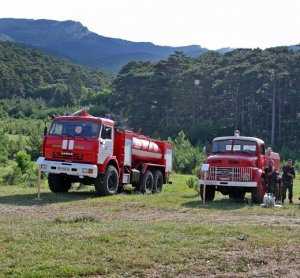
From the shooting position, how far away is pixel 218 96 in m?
80.8

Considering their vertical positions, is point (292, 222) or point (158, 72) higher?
point (158, 72)

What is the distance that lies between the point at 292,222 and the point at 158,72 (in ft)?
242

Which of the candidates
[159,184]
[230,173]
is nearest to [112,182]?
[159,184]

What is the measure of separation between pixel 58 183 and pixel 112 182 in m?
1.88

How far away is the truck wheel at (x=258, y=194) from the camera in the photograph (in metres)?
19.6

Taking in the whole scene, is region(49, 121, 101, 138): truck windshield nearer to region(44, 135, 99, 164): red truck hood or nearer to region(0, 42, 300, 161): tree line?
region(44, 135, 99, 164): red truck hood

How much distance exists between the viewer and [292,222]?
47.5 ft

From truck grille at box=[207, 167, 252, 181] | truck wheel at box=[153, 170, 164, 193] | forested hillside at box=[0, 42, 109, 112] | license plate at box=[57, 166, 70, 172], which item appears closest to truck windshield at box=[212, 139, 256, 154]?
truck grille at box=[207, 167, 252, 181]

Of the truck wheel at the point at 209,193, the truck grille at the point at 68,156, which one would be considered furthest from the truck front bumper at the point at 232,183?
the truck grille at the point at 68,156

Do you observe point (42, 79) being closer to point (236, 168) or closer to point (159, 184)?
point (159, 184)

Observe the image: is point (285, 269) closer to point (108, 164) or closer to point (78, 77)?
point (108, 164)

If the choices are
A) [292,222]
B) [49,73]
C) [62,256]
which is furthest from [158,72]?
[62,256]

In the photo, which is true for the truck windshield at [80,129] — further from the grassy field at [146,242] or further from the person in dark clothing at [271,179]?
the person in dark clothing at [271,179]

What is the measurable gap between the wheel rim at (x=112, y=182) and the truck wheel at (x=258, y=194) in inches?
179
